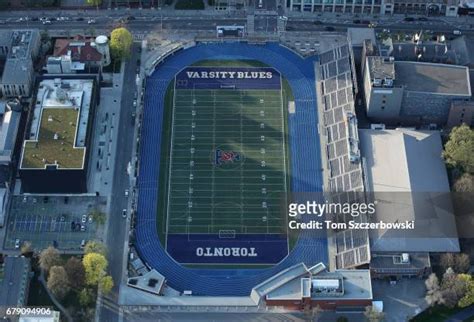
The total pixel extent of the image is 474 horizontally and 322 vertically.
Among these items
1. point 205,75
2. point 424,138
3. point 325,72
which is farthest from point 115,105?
point 424,138

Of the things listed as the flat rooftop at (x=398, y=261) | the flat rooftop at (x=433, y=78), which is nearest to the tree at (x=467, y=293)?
the flat rooftop at (x=398, y=261)

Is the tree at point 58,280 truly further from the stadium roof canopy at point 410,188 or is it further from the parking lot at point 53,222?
the stadium roof canopy at point 410,188

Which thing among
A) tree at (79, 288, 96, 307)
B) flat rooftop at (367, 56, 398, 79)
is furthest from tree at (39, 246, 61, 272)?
flat rooftop at (367, 56, 398, 79)

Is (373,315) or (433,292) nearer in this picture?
(373,315)

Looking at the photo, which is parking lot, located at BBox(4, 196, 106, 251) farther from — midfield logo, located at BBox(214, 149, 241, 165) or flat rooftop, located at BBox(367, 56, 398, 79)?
flat rooftop, located at BBox(367, 56, 398, 79)

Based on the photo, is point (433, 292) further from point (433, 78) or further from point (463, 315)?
point (433, 78)

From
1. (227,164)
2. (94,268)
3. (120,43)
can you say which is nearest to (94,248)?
(94,268)
